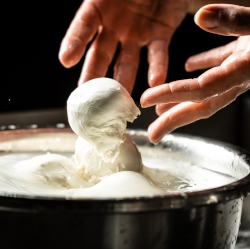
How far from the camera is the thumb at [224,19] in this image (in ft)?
2.14

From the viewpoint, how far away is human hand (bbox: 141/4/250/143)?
66 centimetres

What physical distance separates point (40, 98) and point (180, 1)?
3.38 ft

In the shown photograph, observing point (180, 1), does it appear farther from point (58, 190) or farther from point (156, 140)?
point (58, 190)

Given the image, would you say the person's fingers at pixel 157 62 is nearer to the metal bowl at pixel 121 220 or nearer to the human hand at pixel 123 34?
the human hand at pixel 123 34

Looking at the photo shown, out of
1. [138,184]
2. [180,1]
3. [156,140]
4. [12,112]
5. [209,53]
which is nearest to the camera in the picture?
[138,184]

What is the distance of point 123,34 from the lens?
47.9 inches

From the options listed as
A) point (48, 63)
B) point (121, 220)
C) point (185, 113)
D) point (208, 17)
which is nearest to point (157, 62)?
point (185, 113)

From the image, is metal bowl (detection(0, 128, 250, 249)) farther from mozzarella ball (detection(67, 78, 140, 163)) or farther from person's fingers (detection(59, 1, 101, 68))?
person's fingers (detection(59, 1, 101, 68))

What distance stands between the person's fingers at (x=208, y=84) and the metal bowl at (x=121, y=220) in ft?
0.57

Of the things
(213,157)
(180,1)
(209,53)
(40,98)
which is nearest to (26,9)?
(40,98)

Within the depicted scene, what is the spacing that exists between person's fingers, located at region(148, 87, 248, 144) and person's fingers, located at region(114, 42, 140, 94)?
1.04 feet

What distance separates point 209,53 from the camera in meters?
1.06

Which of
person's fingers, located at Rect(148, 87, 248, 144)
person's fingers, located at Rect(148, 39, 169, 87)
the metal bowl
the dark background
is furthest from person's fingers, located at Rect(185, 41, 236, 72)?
the dark background

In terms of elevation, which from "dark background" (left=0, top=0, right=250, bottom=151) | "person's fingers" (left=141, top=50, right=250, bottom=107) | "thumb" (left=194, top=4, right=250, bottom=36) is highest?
"thumb" (left=194, top=4, right=250, bottom=36)
